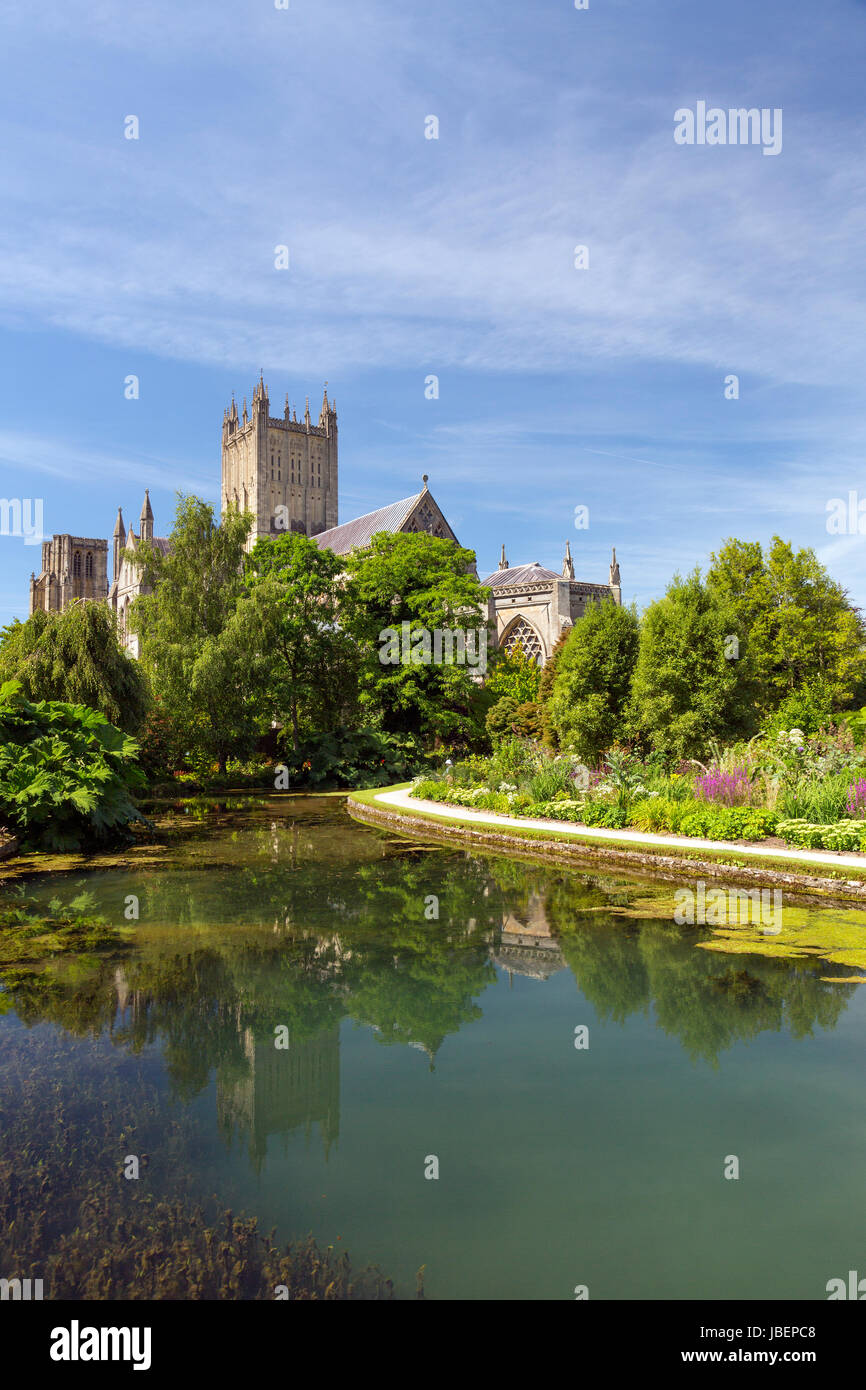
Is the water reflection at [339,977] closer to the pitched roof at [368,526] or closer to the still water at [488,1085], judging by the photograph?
the still water at [488,1085]

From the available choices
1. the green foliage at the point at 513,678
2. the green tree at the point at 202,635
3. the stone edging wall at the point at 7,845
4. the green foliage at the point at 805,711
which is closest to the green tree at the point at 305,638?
the green tree at the point at 202,635

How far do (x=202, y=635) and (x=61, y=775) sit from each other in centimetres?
1359

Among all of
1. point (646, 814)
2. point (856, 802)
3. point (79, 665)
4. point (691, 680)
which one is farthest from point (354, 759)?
point (856, 802)

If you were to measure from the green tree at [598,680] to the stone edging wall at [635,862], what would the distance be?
5.32 meters

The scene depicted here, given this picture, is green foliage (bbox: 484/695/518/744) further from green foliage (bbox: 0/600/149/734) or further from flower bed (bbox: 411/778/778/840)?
green foliage (bbox: 0/600/149/734)

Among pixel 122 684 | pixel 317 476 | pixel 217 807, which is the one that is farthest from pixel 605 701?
pixel 317 476

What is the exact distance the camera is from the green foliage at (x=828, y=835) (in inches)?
416

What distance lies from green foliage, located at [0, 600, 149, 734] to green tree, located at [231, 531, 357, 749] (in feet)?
23.8

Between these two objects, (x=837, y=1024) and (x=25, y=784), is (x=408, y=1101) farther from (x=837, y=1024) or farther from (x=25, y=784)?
(x=25, y=784)

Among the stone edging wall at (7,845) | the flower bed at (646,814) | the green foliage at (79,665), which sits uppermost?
the green foliage at (79,665)

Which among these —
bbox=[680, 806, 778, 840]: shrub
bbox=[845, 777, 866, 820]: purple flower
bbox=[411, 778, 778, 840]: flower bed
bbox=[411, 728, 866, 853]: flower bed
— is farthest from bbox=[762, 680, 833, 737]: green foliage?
bbox=[680, 806, 778, 840]: shrub

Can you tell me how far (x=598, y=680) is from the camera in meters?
19.8
